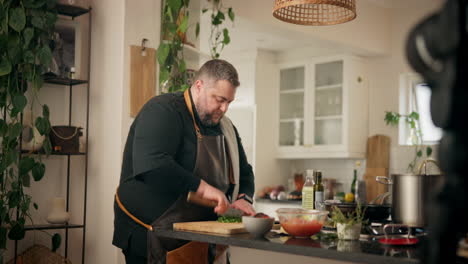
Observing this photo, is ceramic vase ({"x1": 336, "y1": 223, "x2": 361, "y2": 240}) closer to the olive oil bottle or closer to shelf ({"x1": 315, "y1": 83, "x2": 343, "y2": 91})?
the olive oil bottle

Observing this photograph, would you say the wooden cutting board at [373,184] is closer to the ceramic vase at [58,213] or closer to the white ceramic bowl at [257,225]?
the ceramic vase at [58,213]

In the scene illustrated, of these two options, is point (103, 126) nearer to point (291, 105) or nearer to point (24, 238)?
point (24, 238)

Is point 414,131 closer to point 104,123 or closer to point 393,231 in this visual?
point 104,123

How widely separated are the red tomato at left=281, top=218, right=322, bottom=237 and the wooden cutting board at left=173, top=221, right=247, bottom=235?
0.70ft

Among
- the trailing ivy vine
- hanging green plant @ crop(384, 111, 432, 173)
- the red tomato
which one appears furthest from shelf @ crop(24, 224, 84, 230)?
hanging green plant @ crop(384, 111, 432, 173)

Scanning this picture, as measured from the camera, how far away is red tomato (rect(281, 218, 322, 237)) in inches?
91.0

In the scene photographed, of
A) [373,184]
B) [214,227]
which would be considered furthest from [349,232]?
[373,184]

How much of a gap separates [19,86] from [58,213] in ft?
2.88

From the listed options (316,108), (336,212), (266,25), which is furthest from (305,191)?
(316,108)

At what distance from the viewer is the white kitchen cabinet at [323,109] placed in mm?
6750

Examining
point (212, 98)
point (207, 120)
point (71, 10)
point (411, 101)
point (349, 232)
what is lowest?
point (349, 232)

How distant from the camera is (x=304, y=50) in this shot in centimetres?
745

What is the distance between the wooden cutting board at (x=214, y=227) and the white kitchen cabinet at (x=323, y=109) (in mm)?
4412

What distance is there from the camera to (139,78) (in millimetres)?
3969
